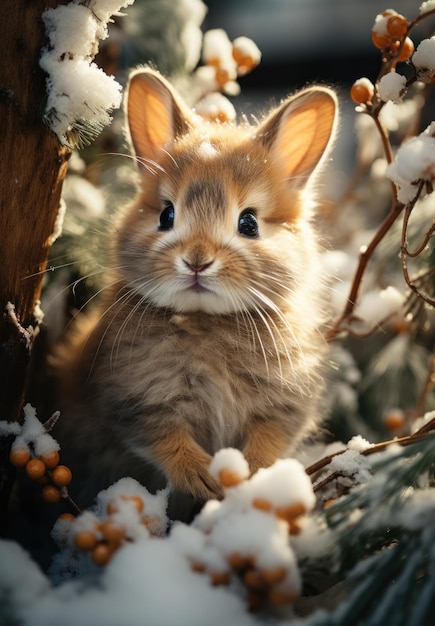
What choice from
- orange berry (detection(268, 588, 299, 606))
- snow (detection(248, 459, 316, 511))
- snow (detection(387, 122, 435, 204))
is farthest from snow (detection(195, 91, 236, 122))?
orange berry (detection(268, 588, 299, 606))

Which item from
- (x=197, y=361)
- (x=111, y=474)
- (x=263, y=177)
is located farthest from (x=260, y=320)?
(x=111, y=474)

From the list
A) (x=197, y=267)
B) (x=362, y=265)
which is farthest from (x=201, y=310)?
(x=362, y=265)

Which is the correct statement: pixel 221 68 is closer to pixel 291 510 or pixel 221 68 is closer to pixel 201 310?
pixel 201 310

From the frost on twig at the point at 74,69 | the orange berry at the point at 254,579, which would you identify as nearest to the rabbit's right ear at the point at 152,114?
the frost on twig at the point at 74,69

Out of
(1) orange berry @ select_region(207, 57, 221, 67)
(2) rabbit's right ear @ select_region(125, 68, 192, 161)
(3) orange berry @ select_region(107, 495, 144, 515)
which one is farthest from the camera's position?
(1) orange berry @ select_region(207, 57, 221, 67)

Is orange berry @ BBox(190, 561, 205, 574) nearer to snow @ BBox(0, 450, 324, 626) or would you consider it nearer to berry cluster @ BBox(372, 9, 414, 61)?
snow @ BBox(0, 450, 324, 626)

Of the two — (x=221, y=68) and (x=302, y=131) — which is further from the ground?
(x=221, y=68)
